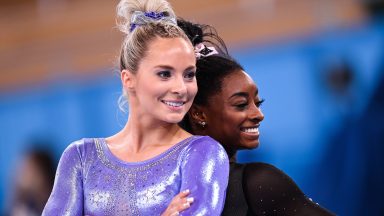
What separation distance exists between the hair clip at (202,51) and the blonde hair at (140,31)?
183 mm

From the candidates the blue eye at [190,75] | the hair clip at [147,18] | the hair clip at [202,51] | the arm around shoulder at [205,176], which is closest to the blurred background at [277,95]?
the hair clip at [202,51]

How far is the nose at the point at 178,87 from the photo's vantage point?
2.05 m

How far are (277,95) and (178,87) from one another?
2.09 meters

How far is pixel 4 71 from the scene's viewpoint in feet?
16.3

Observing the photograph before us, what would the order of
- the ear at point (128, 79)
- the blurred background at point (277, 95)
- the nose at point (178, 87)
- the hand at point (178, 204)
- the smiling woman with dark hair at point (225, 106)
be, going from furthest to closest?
the blurred background at point (277, 95) < the smiling woman with dark hair at point (225, 106) < the ear at point (128, 79) < the nose at point (178, 87) < the hand at point (178, 204)

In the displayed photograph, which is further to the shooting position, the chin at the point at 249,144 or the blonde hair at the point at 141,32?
the chin at the point at 249,144

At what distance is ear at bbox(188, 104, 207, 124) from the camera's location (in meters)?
2.33

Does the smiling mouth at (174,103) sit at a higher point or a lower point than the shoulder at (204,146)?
higher

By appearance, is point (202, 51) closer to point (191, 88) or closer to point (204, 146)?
point (191, 88)

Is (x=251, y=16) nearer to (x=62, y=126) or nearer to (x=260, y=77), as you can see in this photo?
(x=260, y=77)

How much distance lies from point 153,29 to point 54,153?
242 cm

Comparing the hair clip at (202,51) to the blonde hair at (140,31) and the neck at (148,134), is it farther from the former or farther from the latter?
the neck at (148,134)

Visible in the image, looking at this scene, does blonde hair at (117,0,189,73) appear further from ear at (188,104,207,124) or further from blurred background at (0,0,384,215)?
blurred background at (0,0,384,215)

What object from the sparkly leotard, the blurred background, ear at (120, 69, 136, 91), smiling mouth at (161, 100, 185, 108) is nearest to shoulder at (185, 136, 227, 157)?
the sparkly leotard
